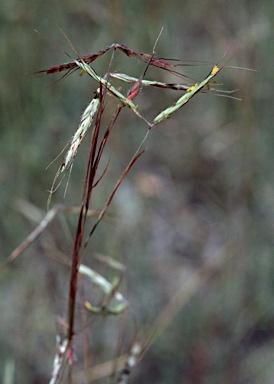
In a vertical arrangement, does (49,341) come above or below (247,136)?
below

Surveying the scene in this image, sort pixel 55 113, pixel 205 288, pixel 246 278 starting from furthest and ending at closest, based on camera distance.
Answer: pixel 205 288 → pixel 246 278 → pixel 55 113

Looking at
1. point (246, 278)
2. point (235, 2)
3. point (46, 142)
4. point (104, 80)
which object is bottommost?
point (104, 80)

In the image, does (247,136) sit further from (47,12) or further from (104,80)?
(104,80)

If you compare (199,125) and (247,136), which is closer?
(247,136)

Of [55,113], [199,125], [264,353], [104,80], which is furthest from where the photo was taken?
[199,125]

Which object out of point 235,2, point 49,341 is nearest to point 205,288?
point 49,341

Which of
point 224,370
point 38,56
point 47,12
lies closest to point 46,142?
point 38,56
